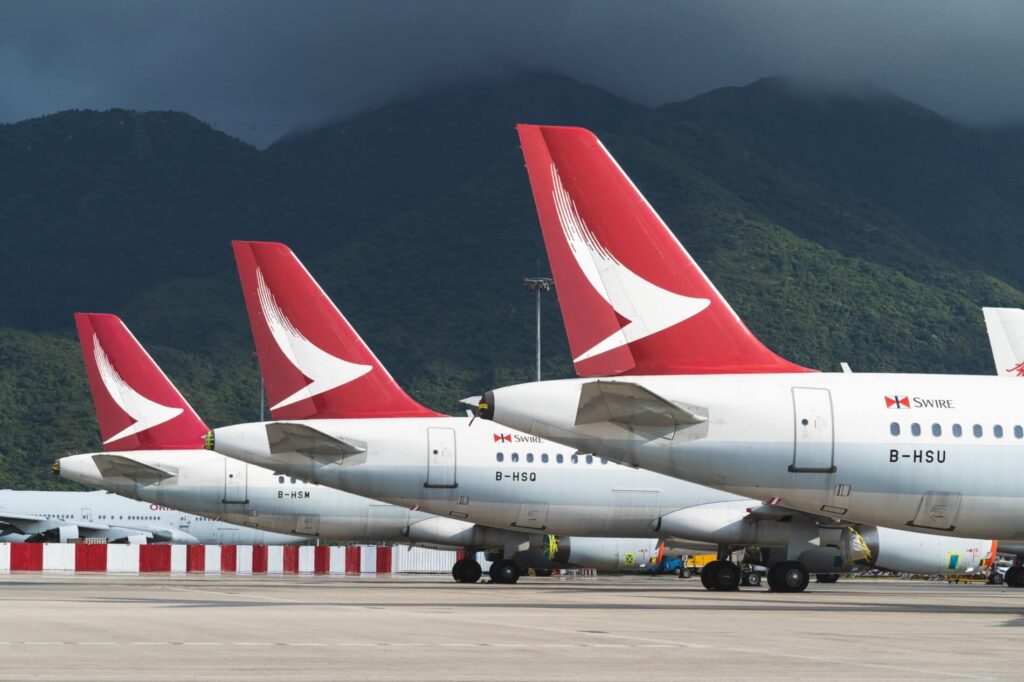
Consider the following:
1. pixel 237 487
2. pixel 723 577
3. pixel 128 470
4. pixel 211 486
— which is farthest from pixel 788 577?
pixel 128 470

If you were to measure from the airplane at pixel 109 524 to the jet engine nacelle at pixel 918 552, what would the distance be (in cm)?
4927

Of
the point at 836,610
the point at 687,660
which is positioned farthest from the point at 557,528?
the point at 687,660

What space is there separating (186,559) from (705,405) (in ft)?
140

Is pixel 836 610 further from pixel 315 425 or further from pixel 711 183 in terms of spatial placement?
pixel 711 183

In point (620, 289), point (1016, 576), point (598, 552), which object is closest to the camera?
point (620, 289)

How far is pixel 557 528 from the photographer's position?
1628 inches

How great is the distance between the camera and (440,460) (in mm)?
40000

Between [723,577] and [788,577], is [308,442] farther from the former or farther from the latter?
[788,577]

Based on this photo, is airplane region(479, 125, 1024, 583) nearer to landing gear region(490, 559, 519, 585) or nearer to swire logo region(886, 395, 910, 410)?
swire logo region(886, 395, 910, 410)

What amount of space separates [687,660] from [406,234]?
171962 mm

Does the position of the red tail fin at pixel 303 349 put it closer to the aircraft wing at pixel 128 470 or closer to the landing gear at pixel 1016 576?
the aircraft wing at pixel 128 470

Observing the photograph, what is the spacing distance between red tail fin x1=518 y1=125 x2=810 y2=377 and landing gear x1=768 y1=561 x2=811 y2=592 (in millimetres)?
9451

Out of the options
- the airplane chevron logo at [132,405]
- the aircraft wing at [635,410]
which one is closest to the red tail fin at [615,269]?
the aircraft wing at [635,410]

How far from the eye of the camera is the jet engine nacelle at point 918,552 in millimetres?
36656
